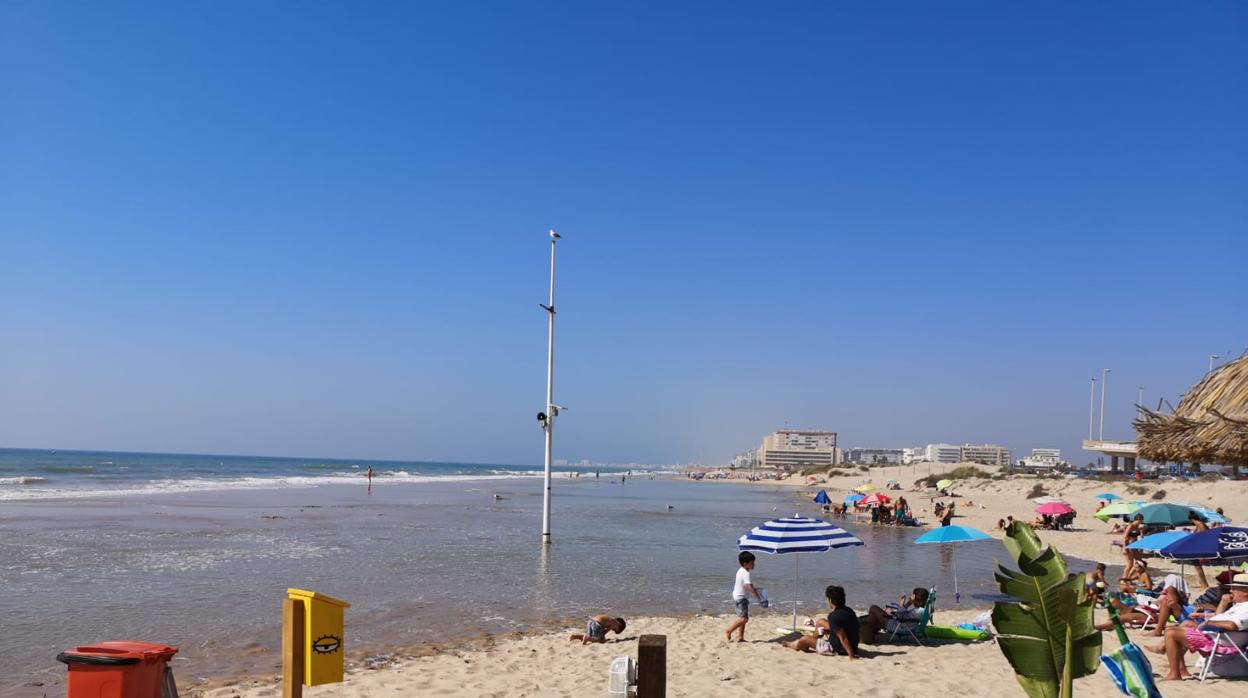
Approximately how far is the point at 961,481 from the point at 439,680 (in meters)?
57.0

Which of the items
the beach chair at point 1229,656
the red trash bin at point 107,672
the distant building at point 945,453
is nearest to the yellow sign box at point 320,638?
the red trash bin at point 107,672

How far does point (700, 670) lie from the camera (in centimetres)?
948

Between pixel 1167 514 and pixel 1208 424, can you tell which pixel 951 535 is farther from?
pixel 1167 514

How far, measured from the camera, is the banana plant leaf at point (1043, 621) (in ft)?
13.6

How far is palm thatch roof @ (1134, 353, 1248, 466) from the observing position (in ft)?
19.5

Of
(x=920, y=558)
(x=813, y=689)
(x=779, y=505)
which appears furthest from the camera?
(x=779, y=505)

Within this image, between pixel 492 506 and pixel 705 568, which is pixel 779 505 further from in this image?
pixel 705 568

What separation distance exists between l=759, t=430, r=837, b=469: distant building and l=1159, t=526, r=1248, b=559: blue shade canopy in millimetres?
152130

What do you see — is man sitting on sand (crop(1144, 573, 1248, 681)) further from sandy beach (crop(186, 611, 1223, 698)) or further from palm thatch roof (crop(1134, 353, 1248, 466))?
palm thatch roof (crop(1134, 353, 1248, 466))

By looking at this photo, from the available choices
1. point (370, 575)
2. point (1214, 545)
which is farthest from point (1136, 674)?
point (370, 575)

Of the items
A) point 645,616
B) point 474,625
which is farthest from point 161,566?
point 645,616

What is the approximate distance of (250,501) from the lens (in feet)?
129

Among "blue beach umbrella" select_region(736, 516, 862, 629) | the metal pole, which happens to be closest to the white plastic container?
"blue beach umbrella" select_region(736, 516, 862, 629)

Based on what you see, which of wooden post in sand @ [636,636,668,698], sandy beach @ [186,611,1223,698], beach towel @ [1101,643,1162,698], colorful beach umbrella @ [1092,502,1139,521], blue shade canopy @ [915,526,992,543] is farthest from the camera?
colorful beach umbrella @ [1092,502,1139,521]
